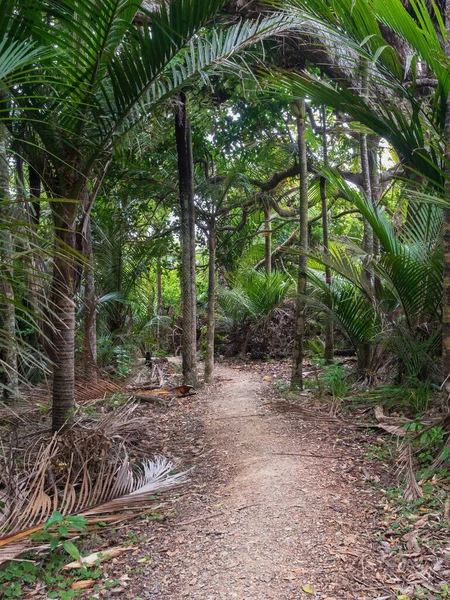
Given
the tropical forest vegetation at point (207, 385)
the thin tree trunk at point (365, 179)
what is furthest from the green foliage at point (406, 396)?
the thin tree trunk at point (365, 179)

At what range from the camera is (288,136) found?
6.76 meters

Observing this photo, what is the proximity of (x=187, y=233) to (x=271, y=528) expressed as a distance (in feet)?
12.4

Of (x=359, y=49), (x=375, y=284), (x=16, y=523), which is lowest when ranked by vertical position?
(x=16, y=523)

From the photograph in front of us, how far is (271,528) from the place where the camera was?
237 centimetres

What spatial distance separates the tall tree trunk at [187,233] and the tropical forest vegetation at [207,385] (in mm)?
24

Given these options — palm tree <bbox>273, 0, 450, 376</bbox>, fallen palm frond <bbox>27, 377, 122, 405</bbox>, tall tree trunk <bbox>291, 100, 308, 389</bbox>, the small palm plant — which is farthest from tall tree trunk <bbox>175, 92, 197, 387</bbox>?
the small palm plant

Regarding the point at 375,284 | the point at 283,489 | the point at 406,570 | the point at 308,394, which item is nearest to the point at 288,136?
the point at 375,284

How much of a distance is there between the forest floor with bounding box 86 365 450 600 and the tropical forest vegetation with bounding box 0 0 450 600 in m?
0.01

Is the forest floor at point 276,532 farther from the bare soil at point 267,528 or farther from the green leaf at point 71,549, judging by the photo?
the green leaf at point 71,549

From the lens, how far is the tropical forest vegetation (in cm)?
203

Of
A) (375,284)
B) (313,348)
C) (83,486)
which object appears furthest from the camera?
(313,348)

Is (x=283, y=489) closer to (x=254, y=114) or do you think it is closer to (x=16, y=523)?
(x=16, y=523)

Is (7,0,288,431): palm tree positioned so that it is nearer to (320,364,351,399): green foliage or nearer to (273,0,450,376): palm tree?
(273,0,450,376): palm tree

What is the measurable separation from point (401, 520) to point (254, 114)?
5.34 m
